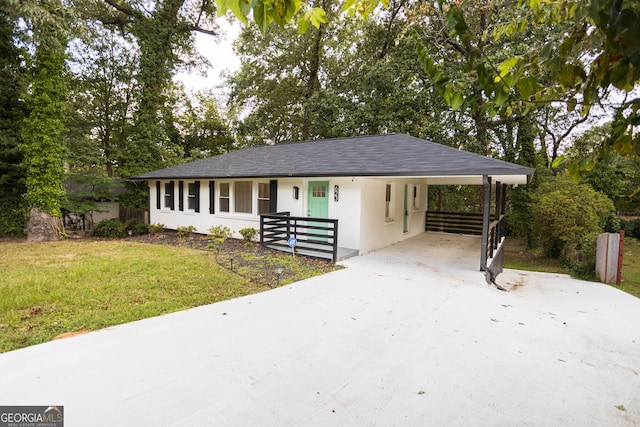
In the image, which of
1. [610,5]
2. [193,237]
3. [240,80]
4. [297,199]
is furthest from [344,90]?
[610,5]

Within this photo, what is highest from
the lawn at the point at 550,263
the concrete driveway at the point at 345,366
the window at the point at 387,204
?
the window at the point at 387,204

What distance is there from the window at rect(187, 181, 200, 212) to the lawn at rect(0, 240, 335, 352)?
390 centimetres

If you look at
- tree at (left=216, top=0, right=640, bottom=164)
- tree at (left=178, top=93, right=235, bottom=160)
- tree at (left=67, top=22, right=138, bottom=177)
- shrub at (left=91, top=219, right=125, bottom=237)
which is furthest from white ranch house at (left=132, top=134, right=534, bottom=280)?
tree at (left=178, top=93, right=235, bottom=160)

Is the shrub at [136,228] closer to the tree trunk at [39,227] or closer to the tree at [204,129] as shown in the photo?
the tree trunk at [39,227]

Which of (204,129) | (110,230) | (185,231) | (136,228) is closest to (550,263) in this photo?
(185,231)

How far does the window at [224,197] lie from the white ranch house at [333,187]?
4 centimetres

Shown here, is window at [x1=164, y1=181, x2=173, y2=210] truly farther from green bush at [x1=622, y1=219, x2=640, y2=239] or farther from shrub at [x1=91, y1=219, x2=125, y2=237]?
green bush at [x1=622, y1=219, x2=640, y2=239]

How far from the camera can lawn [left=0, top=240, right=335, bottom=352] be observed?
4113mm

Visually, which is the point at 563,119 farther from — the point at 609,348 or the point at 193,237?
the point at 193,237

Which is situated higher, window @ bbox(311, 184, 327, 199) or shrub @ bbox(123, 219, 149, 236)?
window @ bbox(311, 184, 327, 199)

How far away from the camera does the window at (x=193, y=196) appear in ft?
43.3

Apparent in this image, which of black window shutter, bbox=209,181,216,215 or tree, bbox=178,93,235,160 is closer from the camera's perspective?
black window shutter, bbox=209,181,216,215

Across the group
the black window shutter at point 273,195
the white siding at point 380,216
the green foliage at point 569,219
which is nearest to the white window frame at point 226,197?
the black window shutter at point 273,195

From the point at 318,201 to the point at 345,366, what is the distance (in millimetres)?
7130
